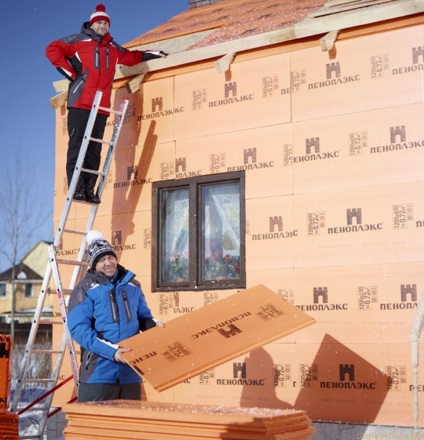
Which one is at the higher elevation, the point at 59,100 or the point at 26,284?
the point at 59,100

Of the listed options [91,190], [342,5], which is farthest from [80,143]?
[342,5]

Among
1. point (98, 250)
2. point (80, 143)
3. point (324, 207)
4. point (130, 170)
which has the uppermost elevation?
point (80, 143)

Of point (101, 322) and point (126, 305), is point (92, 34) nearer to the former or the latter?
point (126, 305)

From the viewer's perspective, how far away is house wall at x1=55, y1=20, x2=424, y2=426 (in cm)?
658

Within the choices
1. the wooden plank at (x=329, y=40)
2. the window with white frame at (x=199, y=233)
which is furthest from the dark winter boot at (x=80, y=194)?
the wooden plank at (x=329, y=40)

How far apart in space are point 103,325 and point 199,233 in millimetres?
2633

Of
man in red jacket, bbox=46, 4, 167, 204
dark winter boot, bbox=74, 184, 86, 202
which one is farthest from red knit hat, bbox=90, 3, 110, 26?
dark winter boot, bbox=74, 184, 86, 202

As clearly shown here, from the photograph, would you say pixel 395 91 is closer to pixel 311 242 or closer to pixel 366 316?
pixel 311 242

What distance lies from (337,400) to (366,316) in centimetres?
84

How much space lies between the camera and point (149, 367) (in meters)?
4.63

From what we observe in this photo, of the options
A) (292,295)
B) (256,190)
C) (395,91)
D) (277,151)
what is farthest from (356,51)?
(292,295)

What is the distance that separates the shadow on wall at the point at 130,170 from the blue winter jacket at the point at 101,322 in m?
2.75

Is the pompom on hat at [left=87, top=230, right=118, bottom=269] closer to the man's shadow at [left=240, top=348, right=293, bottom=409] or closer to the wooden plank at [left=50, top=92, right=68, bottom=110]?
the man's shadow at [left=240, top=348, right=293, bottom=409]

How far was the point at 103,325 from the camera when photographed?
18.0 feet
